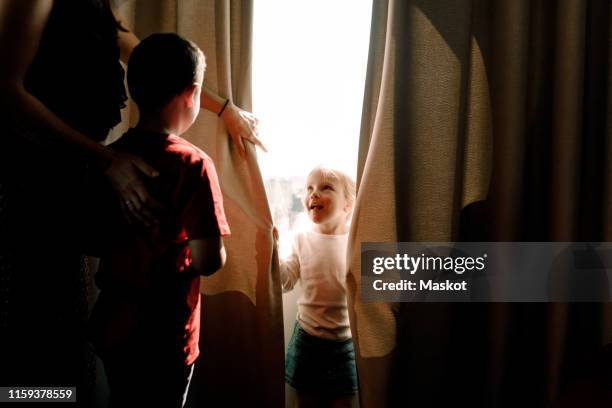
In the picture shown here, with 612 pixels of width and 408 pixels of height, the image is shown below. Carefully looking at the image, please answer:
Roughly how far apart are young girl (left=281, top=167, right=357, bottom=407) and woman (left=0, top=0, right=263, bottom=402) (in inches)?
21.8

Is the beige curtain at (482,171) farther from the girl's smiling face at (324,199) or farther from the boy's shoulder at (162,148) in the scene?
the boy's shoulder at (162,148)

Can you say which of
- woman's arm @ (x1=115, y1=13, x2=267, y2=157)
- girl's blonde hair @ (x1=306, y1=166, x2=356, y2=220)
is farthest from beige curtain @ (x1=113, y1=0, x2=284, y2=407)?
girl's blonde hair @ (x1=306, y1=166, x2=356, y2=220)

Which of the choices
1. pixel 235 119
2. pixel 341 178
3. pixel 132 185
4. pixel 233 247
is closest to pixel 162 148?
pixel 132 185

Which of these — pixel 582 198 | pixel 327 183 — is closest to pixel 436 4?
pixel 327 183

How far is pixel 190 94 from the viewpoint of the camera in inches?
29.5

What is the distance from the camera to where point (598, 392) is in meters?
0.77

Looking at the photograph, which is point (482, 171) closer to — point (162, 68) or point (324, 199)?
point (324, 199)

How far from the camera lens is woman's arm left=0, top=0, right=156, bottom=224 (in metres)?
0.63

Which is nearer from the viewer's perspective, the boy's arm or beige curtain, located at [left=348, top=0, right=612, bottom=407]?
the boy's arm

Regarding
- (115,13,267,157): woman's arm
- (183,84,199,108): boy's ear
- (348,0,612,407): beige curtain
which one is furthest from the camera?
(348,0,612,407): beige curtain

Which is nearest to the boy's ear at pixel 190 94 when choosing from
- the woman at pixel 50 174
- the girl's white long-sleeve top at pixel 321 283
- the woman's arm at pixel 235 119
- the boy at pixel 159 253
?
the boy at pixel 159 253

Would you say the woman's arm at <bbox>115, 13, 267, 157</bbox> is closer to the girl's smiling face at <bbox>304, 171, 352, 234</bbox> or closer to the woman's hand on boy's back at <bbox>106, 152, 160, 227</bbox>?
the girl's smiling face at <bbox>304, 171, 352, 234</bbox>

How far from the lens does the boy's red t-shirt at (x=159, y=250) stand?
0.71 m

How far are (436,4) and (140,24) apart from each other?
2.52ft
